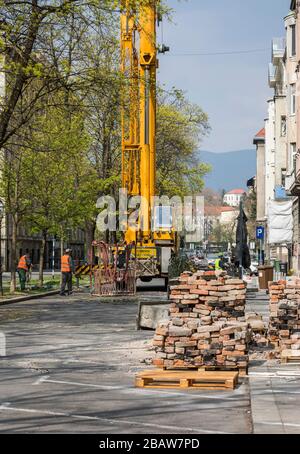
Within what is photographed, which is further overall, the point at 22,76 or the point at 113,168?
the point at 113,168

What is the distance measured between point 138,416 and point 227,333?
14.4 ft

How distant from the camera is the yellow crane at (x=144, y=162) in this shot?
1356 inches

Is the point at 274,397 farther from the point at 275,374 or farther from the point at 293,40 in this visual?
the point at 293,40

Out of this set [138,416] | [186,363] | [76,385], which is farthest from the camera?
[186,363]

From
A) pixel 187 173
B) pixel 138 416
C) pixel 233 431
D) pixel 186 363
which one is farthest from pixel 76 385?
pixel 187 173

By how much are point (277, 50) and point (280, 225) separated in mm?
34278

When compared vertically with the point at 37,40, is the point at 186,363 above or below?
below

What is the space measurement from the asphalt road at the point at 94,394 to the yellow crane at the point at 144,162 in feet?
45.8

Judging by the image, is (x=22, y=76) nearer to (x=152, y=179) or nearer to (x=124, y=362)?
(x=152, y=179)

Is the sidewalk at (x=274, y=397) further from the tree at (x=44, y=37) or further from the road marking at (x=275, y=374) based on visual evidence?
the tree at (x=44, y=37)

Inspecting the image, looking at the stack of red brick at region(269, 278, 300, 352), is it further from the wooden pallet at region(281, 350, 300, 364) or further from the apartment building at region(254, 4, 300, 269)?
the apartment building at region(254, 4, 300, 269)

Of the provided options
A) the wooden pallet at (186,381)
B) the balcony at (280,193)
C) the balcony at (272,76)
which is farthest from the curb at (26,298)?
the balcony at (272,76)

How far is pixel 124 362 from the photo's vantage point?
15547mm

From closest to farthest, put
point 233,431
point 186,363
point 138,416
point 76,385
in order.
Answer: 1. point 233,431
2. point 138,416
3. point 76,385
4. point 186,363
